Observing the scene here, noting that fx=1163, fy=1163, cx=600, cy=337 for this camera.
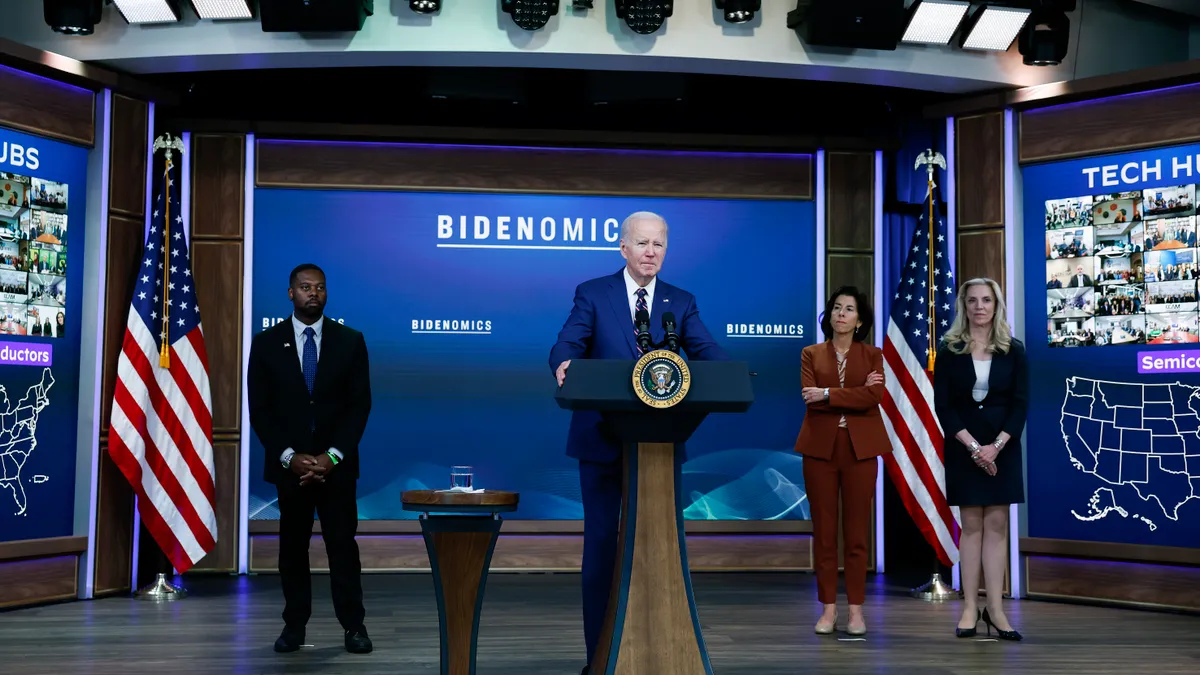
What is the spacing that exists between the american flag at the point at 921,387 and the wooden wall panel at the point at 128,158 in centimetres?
440

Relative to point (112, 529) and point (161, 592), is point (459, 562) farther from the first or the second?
point (112, 529)

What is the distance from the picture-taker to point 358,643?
15.0 feet

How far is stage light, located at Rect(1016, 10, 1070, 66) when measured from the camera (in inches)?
256

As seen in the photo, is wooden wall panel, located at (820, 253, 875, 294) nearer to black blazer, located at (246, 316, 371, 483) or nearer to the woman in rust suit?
the woman in rust suit

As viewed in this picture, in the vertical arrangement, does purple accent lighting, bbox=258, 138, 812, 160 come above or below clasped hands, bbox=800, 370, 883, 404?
above

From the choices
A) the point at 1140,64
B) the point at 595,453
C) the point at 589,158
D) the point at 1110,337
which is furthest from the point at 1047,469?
the point at 595,453

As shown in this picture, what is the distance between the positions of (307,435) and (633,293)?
1.64m

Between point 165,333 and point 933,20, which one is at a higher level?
point 933,20

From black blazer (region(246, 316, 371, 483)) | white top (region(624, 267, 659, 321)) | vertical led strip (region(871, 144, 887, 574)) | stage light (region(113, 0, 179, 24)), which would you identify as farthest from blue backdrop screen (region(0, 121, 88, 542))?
vertical led strip (region(871, 144, 887, 574))

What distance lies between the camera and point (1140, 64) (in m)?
7.25

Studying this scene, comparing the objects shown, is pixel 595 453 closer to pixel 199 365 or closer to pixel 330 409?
pixel 330 409

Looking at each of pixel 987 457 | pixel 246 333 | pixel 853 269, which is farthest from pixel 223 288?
pixel 987 457

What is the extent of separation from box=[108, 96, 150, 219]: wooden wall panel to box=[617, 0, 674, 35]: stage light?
2.83 meters

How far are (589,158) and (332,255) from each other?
1.78m
